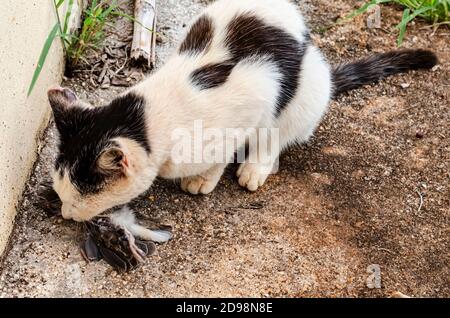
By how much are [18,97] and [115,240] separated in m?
0.86

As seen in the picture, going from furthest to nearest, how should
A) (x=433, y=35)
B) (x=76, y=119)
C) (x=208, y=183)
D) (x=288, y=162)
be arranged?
(x=433, y=35) < (x=288, y=162) < (x=208, y=183) < (x=76, y=119)

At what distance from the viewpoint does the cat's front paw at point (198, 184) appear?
362 centimetres

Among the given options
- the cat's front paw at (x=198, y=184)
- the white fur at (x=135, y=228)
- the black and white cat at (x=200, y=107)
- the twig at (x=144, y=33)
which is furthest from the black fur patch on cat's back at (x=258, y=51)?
the twig at (x=144, y=33)

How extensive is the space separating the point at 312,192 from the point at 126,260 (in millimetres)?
1111

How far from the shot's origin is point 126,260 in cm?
322

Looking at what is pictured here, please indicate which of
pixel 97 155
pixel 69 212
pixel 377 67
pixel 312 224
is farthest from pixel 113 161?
pixel 377 67

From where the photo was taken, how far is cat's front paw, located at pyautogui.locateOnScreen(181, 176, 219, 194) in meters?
3.62

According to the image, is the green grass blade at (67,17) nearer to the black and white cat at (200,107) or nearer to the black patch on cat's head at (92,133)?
the black and white cat at (200,107)

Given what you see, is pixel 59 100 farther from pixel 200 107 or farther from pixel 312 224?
pixel 312 224

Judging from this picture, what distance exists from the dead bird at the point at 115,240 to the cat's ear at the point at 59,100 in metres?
0.49

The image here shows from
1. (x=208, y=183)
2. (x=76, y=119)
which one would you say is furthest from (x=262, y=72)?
(x=76, y=119)

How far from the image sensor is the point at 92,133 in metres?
3.02

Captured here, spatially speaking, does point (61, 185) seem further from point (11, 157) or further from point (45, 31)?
point (45, 31)

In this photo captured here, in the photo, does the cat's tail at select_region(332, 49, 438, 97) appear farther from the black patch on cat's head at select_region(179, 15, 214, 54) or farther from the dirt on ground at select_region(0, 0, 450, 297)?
the black patch on cat's head at select_region(179, 15, 214, 54)
